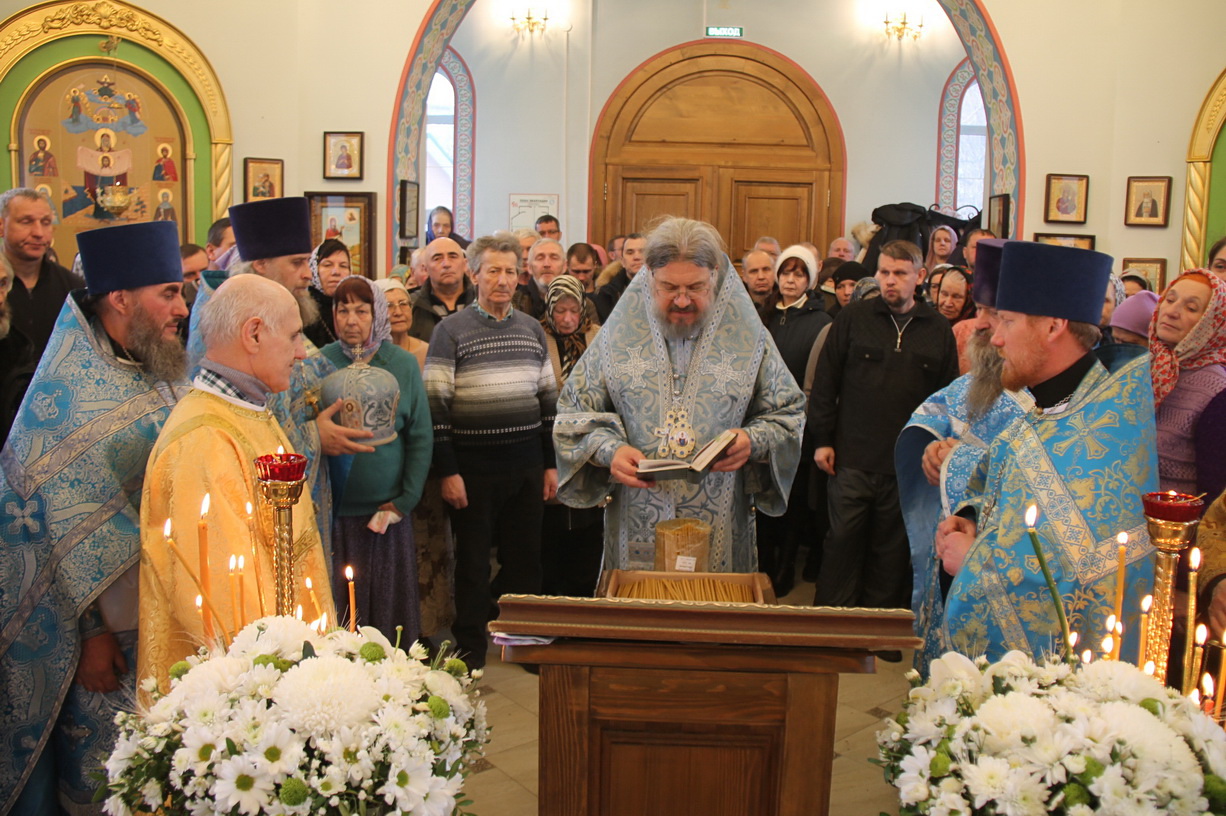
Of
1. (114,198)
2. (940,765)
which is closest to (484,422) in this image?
(940,765)

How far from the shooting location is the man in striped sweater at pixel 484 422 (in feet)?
14.3

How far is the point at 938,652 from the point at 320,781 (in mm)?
1941

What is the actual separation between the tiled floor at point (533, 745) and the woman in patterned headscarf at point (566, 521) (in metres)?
0.59

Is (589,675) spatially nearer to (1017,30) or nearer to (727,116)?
(1017,30)

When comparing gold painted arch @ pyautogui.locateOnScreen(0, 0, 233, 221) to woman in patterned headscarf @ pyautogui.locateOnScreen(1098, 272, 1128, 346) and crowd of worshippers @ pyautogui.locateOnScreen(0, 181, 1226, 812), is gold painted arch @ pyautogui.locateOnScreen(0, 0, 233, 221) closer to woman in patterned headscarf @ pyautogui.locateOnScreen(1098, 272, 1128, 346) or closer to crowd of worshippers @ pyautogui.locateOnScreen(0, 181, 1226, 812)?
crowd of worshippers @ pyautogui.locateOnScreen(0, 181, 1226, 812)

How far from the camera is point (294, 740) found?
140 centimetres

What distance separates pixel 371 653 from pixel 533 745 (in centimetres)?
250

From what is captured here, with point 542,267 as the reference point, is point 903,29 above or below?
above

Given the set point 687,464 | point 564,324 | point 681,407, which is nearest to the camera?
point 687,464

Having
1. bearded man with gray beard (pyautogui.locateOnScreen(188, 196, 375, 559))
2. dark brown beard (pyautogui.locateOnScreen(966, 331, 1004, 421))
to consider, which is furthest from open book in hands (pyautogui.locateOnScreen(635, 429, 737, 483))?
bearded man with gray beard (pyautogui.locateOnScreen(188, 196, 375, 559))

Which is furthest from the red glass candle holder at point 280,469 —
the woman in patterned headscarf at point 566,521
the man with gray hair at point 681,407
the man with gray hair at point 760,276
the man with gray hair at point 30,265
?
the man with gray hair at point 760,276

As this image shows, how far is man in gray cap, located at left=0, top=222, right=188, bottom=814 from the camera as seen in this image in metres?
2.51

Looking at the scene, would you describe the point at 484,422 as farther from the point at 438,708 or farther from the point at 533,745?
the point at 438,708

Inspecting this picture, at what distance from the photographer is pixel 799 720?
64.4 inches
